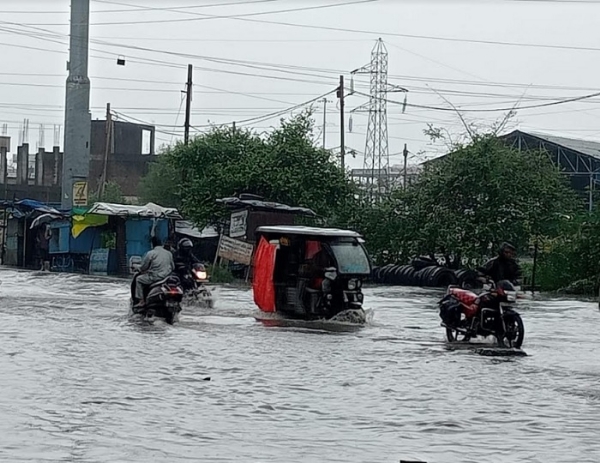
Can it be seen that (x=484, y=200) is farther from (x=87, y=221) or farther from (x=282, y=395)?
(x=282, y=395)

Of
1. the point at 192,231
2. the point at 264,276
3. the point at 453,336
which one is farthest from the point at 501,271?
the point at 192,231

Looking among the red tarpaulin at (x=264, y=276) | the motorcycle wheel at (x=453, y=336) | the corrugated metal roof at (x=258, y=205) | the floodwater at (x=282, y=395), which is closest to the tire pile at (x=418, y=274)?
the corrugated metal roof at (x=258, y=205)

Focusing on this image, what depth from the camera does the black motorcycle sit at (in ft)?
61.4

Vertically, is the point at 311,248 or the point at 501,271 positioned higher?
the point at 311,248

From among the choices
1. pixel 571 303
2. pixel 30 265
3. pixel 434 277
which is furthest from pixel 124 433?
pixel 30 265

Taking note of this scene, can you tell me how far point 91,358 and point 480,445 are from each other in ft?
21.0

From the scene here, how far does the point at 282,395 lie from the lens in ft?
36.8

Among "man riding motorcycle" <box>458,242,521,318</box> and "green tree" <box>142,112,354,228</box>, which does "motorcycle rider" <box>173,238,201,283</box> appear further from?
"green tree" <box>142,112,354,228</box>

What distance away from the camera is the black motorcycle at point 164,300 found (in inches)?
736

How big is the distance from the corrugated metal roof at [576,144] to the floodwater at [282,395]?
35512 millimetres

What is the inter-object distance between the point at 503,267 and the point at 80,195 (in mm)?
27420

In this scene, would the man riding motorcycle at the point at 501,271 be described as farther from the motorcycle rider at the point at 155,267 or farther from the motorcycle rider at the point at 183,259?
the motorcycle rider at the point at 183,259

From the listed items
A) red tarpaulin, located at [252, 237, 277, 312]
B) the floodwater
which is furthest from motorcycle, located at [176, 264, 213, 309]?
the floodwater

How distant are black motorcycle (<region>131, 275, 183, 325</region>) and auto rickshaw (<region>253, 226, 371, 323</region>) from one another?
2075 mm
